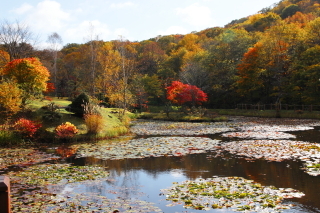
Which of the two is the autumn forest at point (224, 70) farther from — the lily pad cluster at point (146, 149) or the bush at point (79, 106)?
the lily pad cluster at point (146, 149)

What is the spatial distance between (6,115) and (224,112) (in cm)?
3107

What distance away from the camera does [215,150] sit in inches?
526

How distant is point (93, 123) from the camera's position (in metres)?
17.2

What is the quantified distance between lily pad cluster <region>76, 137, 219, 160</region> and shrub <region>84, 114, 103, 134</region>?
7.13 feet

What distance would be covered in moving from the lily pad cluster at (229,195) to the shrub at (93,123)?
987 centimetres

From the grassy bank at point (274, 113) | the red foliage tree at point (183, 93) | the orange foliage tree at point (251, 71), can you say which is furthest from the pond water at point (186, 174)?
the orange foliage tree at point (251, 71)

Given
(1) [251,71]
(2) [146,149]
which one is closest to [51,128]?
(2) [146,149]

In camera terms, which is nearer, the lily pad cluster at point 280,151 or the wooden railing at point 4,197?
the wooden railing at point 4,197

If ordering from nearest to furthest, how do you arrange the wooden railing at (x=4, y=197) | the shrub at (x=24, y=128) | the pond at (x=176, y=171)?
the wooden railing at (x=4, y=197)
the pond at (x=176, y=171)
the shrub at (x=24, y=128)

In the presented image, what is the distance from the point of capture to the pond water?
6.94 m

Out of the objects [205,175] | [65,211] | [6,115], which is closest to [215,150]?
[205,175]

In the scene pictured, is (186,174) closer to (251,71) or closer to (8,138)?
(8,138)

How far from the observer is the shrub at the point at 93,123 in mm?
16969

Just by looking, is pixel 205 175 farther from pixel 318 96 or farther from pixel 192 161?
pixel 318 96
